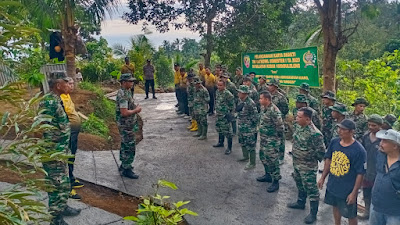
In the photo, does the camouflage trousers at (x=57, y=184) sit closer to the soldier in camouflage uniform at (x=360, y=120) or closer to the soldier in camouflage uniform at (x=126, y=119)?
the soldier in camouflage uniform at (x=126, y=119)

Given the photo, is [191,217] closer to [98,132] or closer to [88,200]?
[88,200]

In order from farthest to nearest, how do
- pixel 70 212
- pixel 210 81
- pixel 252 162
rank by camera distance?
pixel 210 81 < pixel 252 162 < pixel 70 212

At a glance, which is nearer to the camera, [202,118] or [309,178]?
[309,178]

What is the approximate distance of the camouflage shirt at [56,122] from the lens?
373 centimetres

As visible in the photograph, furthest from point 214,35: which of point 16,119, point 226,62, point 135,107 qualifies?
point 16,119

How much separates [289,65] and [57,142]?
6.65 metres

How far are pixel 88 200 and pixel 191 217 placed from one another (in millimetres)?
1481

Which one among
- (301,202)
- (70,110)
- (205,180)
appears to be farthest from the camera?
(205,180)

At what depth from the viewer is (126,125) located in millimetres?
5461

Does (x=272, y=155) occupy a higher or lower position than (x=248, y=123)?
lower

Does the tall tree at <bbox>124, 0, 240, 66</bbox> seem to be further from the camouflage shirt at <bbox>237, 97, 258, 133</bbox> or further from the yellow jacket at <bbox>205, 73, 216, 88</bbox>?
the camouflage shirt at <bbox>237, 97, 258, 133</bbox>

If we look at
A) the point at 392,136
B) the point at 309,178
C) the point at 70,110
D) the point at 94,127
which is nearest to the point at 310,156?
the point at 309,178

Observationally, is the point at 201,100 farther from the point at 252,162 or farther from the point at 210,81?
the point at 210,81

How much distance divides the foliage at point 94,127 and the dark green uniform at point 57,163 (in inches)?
170
